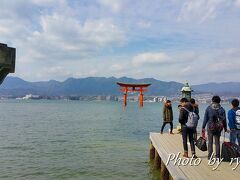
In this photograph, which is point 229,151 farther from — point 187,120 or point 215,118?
point 187,120

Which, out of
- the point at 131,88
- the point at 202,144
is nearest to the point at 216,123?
the point at 202,144

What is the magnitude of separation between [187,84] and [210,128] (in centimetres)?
870

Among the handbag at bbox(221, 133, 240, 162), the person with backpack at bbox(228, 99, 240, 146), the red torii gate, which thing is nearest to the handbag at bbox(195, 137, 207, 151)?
the handbag at bbox(221, 133, 240, 162)

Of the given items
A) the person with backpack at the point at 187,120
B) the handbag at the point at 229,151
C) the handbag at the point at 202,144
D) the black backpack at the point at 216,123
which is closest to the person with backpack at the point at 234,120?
the handbag at the point at 229,151

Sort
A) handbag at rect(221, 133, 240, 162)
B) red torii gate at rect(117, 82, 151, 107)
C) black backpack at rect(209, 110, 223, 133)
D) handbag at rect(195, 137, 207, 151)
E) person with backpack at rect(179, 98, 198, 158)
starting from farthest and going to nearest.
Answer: red torii gate at rect(117, 82, 151, 107), handbag at rect(195, 137, 207, 151), person with backpack at rect(179, 98, 198, 158), handbag at rect(221, 133, 240, 162), black backpack at rect(209, 110, 223, 133)

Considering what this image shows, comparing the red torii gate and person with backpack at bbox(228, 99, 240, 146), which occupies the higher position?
the red torii gate

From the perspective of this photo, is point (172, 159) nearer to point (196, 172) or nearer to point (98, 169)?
point (196, 172)

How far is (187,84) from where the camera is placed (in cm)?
1889

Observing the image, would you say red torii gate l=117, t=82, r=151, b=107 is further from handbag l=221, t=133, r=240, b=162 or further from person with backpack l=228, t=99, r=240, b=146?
handbag l=221, t=133, r=240, b=162

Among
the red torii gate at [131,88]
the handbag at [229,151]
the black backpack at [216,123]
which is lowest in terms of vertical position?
the handbag at [229,151]

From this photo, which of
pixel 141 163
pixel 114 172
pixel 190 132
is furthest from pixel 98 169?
pixel 190 132

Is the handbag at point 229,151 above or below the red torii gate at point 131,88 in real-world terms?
below

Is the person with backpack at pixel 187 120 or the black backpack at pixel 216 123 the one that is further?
the person with backpack at pixel 187 120

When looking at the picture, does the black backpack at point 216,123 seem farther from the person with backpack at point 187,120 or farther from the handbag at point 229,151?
the person with backpack at point 187,120
